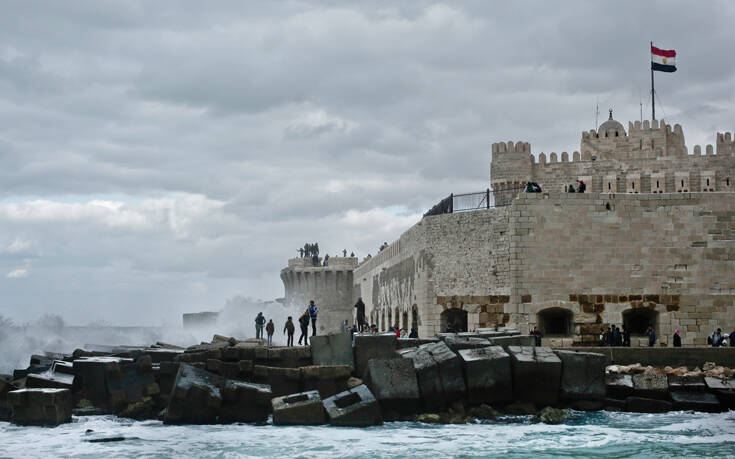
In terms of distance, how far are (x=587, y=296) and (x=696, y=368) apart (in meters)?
4.24

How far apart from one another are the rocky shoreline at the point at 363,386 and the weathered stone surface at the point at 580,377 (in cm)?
2

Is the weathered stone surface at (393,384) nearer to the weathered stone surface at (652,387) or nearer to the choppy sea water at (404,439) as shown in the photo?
the choppy sea water at (404,439)

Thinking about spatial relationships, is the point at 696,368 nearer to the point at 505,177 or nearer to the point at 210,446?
the point at 210,446

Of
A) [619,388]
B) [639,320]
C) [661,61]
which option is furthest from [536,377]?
[661,61]

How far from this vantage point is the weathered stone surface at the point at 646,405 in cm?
1631

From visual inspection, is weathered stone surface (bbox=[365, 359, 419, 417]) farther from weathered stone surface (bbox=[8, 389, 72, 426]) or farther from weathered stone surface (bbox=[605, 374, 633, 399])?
weathered stone surface (bbox=[8, 389, 72, 426])

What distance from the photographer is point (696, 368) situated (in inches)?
704

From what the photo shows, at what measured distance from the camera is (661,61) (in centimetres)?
3606

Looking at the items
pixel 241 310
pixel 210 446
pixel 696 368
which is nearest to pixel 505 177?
pixel 696 368

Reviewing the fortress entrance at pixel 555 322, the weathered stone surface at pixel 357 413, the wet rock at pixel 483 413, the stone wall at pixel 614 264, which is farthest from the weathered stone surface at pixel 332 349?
the fortress entrance at pixel 555 322

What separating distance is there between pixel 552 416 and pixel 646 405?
7.38ft

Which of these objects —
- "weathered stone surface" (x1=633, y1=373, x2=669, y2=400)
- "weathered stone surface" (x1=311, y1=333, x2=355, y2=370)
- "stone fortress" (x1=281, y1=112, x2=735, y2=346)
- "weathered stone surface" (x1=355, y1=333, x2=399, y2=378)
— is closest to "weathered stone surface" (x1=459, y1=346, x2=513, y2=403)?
"weathered stone surface" (x1=355, y1=333, x2=399, y2=378)

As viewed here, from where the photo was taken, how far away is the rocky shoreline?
50.4 feet

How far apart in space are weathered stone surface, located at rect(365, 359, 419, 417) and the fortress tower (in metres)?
32.2
